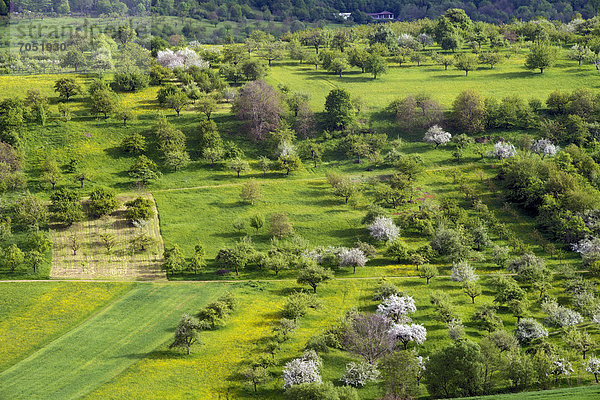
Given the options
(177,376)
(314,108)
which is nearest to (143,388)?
(177,376)

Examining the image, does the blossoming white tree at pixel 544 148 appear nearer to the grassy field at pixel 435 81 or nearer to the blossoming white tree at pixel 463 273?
the grassy field at pixel 435 81

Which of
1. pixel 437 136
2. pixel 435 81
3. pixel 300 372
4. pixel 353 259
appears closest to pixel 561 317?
pixel 353 259

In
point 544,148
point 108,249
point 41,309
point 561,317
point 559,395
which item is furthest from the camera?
point 544,148

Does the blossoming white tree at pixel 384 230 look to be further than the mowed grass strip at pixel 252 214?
No

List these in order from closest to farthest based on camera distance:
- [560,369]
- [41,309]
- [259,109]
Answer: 1. [560,369]
2. [41,309]
3. [259,109]

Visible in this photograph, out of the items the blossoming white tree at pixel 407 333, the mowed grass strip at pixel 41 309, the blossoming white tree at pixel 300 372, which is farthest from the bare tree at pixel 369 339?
the mowed grass strip at pixel 41 309

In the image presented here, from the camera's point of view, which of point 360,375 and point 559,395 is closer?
point 559,395

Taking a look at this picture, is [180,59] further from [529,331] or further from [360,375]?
[360,375]
